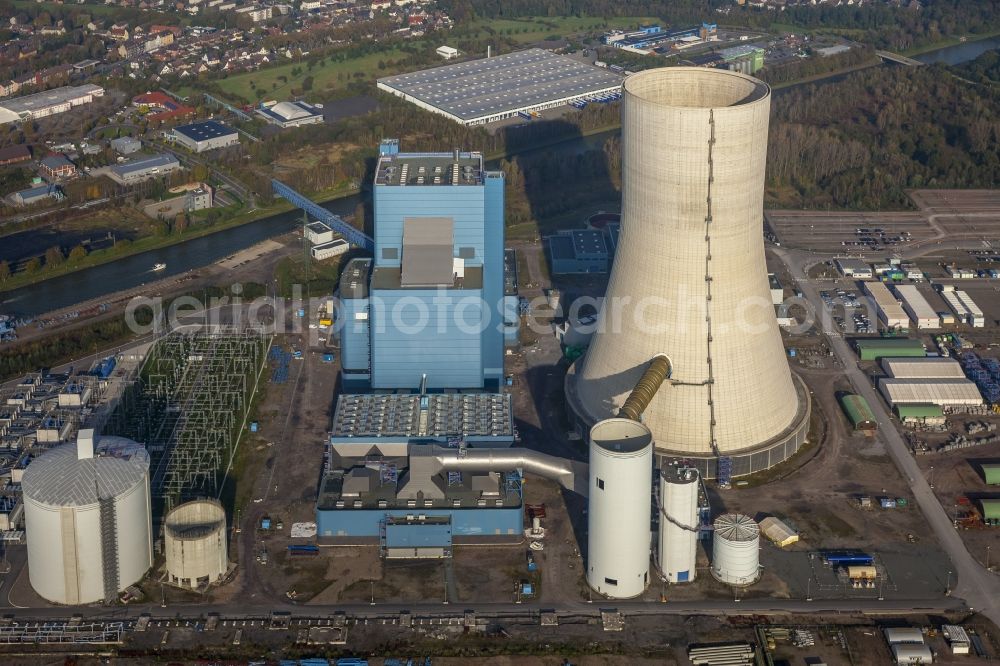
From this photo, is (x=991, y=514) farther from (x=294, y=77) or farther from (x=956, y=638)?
(x=294, y=77)

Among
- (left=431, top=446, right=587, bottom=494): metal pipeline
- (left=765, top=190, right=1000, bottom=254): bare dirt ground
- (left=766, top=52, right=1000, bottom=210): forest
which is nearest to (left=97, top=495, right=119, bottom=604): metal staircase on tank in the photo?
(left=431, top=446, right=587, bottom=494): metal pipeline

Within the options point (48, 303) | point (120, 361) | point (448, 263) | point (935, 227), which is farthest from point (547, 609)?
point (935, 227)

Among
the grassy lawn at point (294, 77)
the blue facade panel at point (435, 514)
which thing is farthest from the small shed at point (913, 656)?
the grassy lawn at point (294, 77)

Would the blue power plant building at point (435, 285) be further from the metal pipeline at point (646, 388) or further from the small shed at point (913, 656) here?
the small shed at point (913, 656)

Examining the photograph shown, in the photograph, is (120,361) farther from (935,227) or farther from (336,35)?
(336,35)

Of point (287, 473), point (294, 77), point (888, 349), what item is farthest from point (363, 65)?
point (287, 473)
